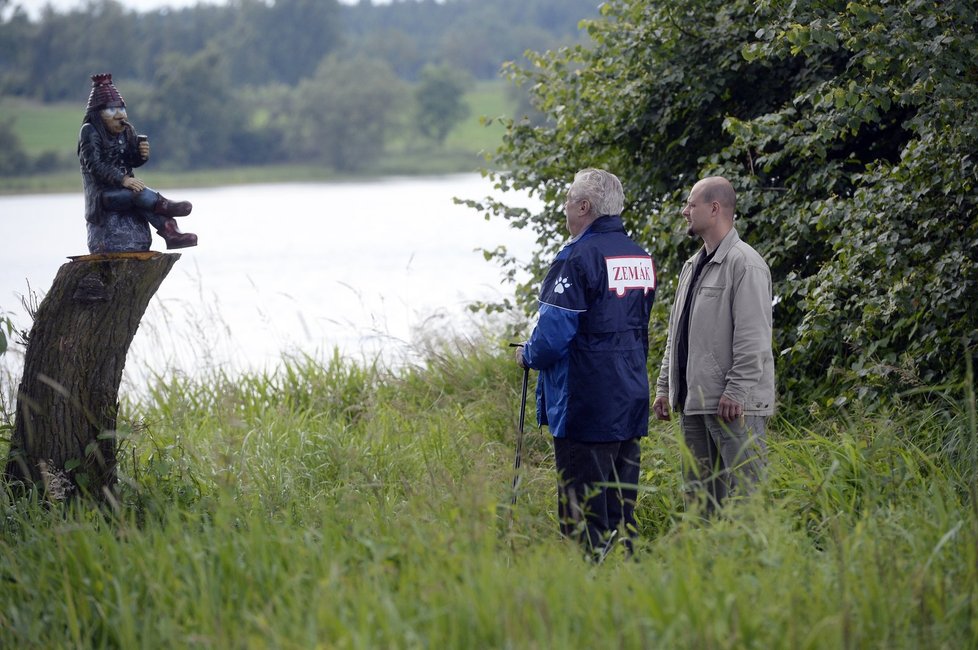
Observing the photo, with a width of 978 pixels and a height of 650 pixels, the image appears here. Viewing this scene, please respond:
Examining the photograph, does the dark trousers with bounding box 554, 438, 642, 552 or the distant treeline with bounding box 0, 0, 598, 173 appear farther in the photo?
the distant treeline with bounding box 0, 0, 598, 173

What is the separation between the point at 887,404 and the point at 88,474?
402 centimetres

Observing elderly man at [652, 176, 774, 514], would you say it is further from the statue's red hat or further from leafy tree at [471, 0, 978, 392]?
the statue's red hat

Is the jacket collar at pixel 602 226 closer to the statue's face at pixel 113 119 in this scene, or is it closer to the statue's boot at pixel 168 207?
the statue's boot at pixel 168 207

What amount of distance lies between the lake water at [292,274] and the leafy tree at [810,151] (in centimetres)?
138

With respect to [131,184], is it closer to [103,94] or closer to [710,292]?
[103,94]

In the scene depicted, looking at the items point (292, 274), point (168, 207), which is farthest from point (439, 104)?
point (168, 207)

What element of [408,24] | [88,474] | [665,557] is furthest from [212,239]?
[408,24]

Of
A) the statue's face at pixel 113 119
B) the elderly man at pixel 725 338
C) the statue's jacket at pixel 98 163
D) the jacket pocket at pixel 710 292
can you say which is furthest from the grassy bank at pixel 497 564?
the statue's face at pixel 113 119

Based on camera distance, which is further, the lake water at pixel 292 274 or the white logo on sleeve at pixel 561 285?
the lake water at pixel 292 274

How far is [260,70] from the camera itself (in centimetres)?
6650

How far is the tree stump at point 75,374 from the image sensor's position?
4598 mm

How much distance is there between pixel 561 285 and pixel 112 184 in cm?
226

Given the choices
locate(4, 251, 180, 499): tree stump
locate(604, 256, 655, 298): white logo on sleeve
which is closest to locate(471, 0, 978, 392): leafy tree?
locate(604, 256, 655, 298): white logo on sleeve

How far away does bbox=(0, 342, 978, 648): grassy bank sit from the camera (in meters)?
2.88
